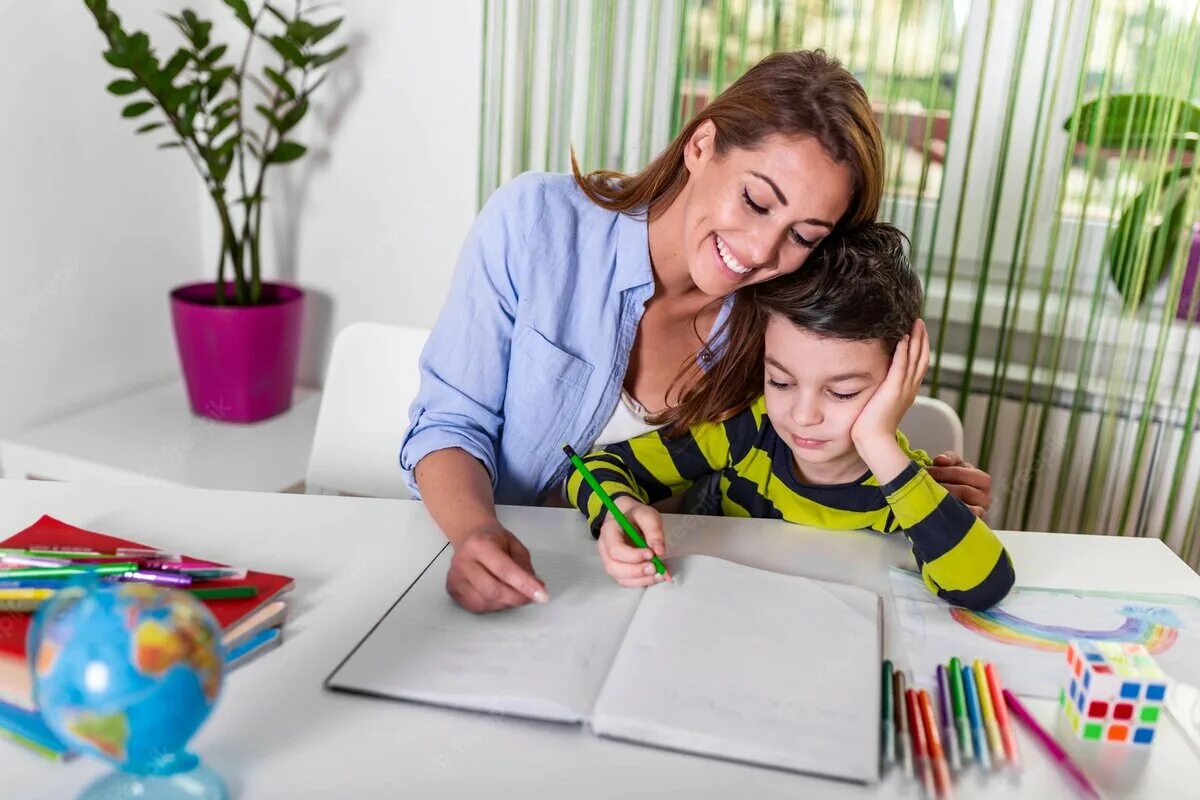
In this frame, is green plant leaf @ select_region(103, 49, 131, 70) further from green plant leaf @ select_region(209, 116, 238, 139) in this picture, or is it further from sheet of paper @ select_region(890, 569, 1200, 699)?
sheet of paper @ select_region(890, 569, 1200, 699)

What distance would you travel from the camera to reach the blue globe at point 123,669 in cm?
56

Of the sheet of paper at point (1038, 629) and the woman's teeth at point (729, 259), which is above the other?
the woman's teeth at point (729, 259)

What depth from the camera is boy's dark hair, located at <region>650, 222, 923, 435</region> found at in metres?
1.10

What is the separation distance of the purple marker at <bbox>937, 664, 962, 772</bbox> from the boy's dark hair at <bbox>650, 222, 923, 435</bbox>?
387mm

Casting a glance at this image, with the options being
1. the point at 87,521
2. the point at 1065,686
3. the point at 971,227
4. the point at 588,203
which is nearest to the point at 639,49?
the point at 971,227

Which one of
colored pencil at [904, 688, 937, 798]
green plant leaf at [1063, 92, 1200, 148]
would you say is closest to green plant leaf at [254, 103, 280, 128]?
green plant leaf at [1063, 92, 1200, 148]

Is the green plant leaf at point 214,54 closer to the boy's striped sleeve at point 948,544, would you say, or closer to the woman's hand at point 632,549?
the woman's hand at point 632,549

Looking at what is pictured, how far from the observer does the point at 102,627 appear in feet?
1.84

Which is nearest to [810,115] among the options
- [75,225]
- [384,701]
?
[384,701]

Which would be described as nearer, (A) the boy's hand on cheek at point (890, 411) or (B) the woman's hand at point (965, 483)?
(A) the boy's hand on cheek at point (890, 411)

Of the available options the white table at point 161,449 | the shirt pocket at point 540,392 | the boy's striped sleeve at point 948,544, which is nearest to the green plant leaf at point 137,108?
the white table at point 161,449

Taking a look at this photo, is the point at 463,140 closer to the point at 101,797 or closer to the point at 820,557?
the point at 820,557

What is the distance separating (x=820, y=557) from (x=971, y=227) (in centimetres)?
110

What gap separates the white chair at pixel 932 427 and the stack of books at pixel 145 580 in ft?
2.74
